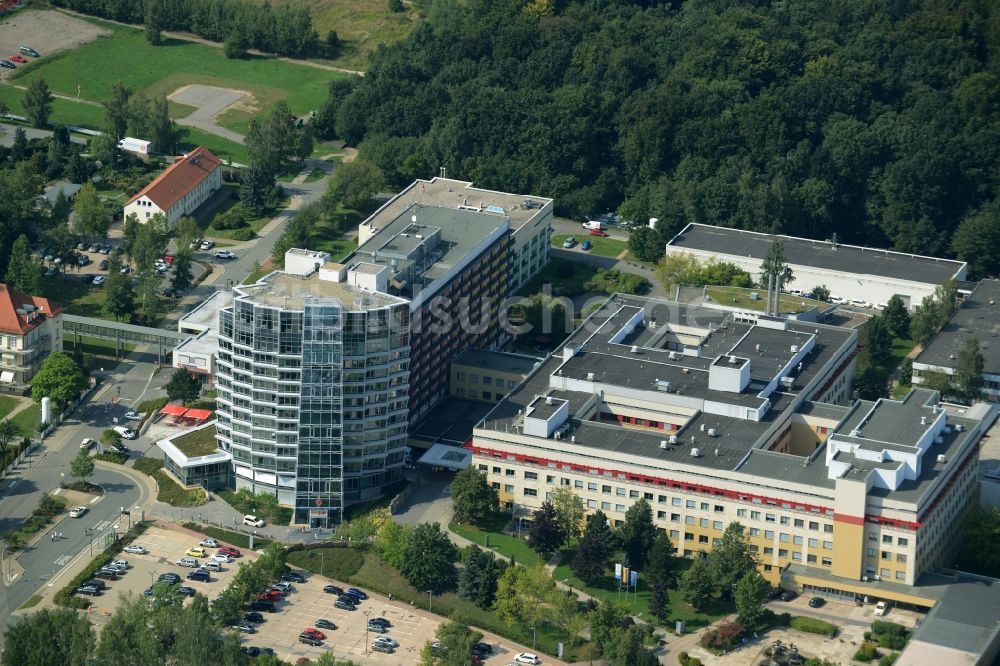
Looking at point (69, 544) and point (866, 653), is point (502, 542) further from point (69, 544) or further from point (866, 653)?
point (69, 544)

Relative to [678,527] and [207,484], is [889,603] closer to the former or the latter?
[678,527]

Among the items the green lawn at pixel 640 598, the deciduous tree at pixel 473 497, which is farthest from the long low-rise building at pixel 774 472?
the green lawn at pixel 640 598

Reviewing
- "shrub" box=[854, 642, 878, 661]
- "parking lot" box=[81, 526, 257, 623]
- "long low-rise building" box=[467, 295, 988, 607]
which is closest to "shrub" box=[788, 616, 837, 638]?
"shrub" box=[854, 642, 878, 661]

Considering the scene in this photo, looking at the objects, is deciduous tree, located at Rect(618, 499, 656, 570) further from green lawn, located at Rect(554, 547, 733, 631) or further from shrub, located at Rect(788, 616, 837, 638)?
shrub, located at Rect(788, 616, 837, 638)

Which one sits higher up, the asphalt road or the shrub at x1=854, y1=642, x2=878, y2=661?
the shrub at x1=854, y1=642, x2=878, y2=661

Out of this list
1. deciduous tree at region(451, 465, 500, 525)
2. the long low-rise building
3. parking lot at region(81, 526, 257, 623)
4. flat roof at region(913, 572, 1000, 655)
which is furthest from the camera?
deciduous tree at region(451, 465, 500, 525)

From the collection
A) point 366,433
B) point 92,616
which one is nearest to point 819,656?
point 366,433

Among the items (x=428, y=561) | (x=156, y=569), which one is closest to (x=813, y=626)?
(x=428, y=561)
